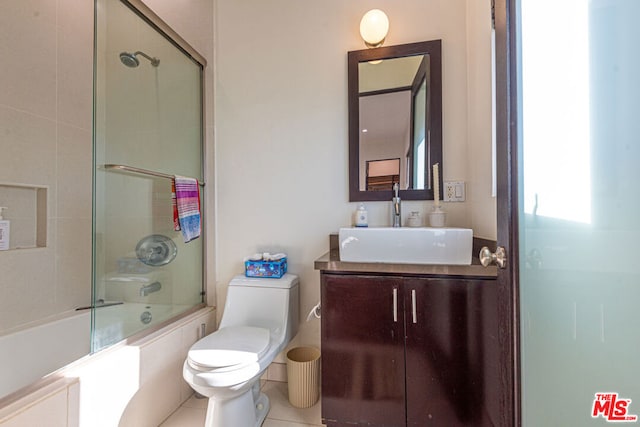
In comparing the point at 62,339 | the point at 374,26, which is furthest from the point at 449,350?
the point at 62,339

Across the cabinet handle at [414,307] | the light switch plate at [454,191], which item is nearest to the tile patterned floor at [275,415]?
the cabinet handle at [414,307]

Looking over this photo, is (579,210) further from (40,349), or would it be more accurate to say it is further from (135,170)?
(40,349)

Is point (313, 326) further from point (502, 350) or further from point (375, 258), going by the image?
point (502, 350)

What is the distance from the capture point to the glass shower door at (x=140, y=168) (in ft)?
4.40

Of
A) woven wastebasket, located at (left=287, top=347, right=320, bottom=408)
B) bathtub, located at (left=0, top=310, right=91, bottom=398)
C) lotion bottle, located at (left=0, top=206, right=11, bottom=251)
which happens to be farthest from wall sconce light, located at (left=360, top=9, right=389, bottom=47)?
bathtub, located at (left=0, top=310, right=91, bottom=398)

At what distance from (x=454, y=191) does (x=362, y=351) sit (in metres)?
1.01

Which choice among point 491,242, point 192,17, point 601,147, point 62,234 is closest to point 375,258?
point 491,242

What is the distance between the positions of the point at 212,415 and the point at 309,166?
53.0 inches

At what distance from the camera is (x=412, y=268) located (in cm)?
119

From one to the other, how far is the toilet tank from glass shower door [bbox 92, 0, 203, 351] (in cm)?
34

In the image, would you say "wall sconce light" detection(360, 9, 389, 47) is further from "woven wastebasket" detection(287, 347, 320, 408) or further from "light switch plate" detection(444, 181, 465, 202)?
"woven wastebasket" detection(287, 347, 320, 408)

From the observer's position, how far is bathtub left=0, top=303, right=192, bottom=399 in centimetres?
127

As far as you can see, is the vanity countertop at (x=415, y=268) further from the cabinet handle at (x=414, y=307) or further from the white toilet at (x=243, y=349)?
the white toilet at (x=243, y=349)

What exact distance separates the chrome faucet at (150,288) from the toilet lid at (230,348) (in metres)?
0.48
